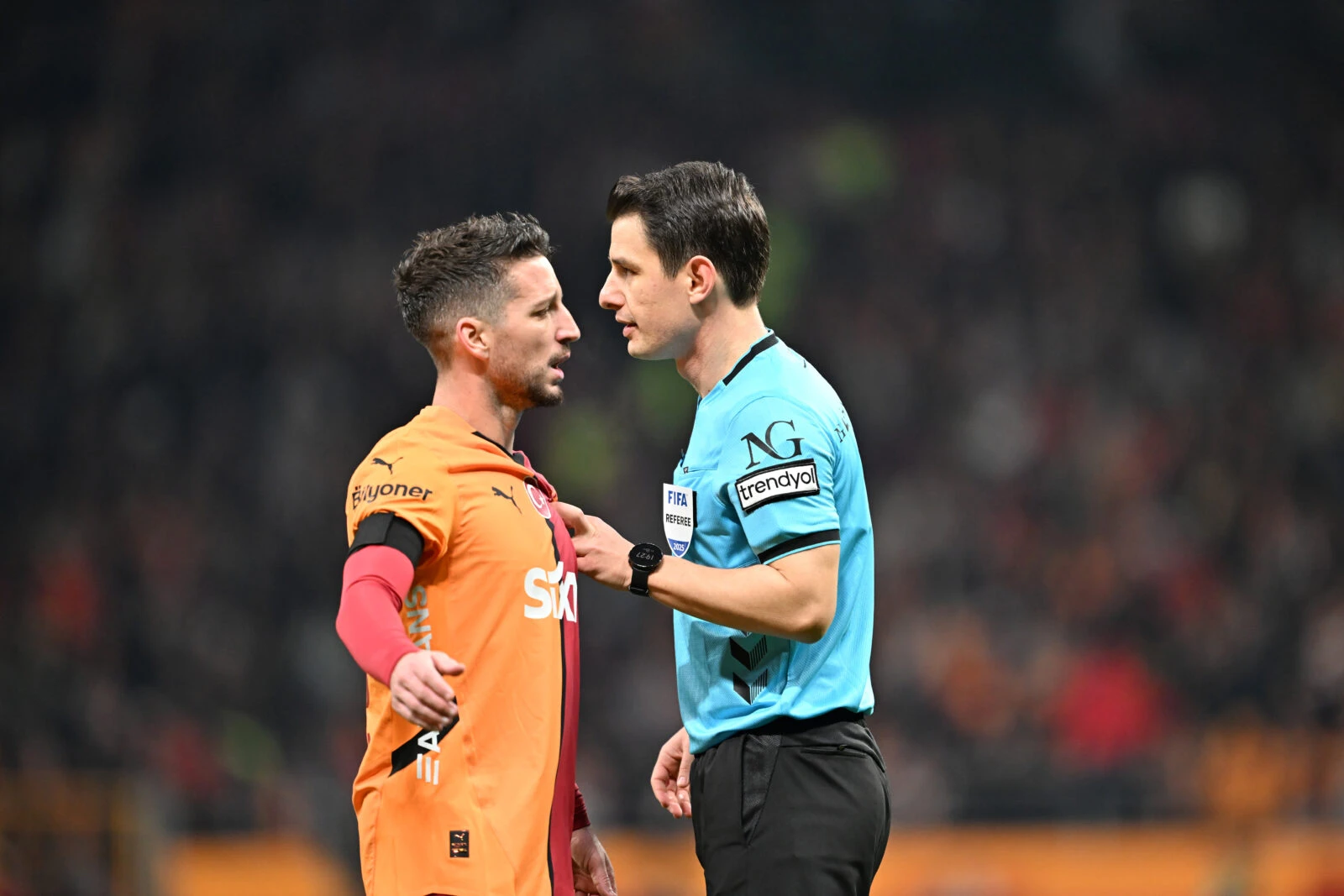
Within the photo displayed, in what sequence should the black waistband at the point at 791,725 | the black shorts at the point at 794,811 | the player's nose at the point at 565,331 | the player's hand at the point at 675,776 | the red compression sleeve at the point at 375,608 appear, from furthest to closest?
the player's hand at the point at 675,776 < the player's nose at the point at 565,331 < the black waistband at the point at 791,725 < the black shorts at the point at 794,811 < the red compression sleeve at the point at 375,608

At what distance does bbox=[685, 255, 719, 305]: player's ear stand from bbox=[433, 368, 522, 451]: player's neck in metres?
0.47

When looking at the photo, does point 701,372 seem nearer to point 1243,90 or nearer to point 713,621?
point 713,621

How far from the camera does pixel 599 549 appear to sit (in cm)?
313

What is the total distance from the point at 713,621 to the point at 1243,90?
13157mm

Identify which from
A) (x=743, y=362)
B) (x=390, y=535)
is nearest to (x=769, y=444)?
(x=743, y=362)

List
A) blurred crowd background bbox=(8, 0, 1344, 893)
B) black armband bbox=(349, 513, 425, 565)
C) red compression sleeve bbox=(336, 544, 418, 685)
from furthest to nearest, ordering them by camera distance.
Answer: blurred crowd background bbox=(8, 0, 1344, 893)
black armband bbox=(349, 513, 425, 565)
red compression sleeve bbox=(336, 544, 418, 685)

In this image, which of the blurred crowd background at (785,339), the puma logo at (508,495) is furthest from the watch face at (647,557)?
the blurred crowd background at (785,339)

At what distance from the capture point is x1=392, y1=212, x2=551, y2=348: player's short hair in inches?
131

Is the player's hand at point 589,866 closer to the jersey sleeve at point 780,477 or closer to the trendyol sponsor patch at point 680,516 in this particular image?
the trendyol sponsor patch at point 680,516

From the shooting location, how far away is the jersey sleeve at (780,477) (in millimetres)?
3041

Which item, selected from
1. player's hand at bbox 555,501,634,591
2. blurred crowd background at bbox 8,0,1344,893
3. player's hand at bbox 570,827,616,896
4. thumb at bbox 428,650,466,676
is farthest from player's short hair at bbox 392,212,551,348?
blurred crowd background at bbox 8,0,1344,893

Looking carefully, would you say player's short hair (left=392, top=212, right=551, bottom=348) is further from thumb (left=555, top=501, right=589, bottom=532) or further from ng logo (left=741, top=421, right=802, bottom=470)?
ng logo (left=741, top=421, right=802, bottom=470)

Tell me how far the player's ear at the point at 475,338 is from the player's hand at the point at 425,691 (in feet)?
2.83

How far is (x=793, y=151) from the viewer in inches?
573
